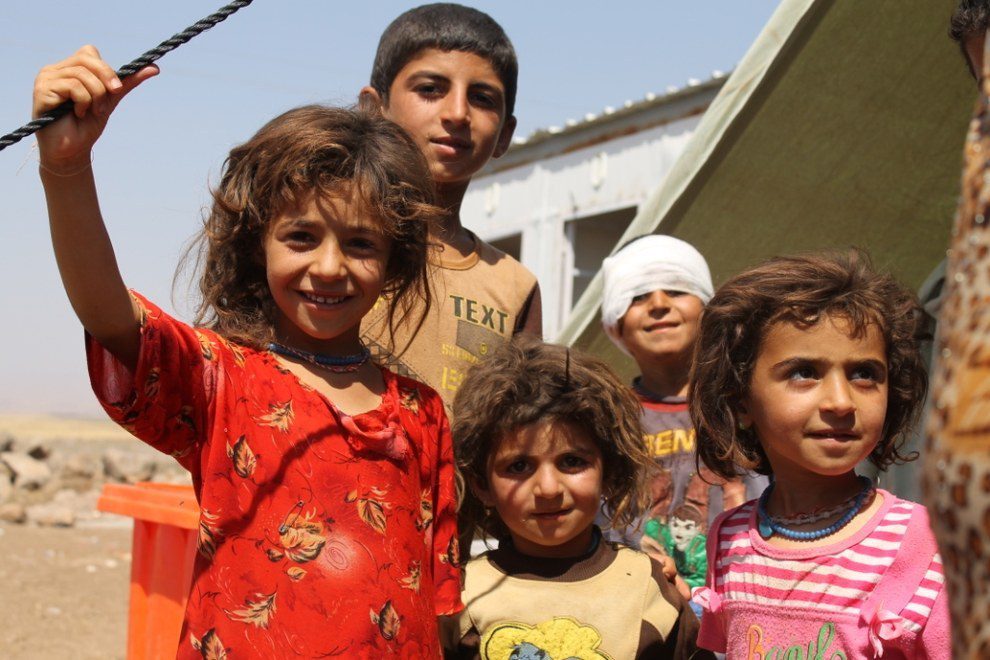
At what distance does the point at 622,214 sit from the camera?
1005cm

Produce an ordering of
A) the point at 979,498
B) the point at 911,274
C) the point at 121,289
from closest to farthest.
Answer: the point at 979,498
the point at 121,289
the point at 911,274

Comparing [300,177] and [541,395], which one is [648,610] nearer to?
[541,395]

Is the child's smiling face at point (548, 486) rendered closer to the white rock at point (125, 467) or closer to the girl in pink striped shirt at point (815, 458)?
the girl in pink striped shirt at point (815, 458)

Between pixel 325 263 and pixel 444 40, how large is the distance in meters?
1.16

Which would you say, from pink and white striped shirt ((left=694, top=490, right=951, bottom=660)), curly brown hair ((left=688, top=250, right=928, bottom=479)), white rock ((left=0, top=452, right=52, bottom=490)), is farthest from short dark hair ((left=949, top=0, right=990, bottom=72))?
white rock ((left=0, top=452, right=52, bottom=490))

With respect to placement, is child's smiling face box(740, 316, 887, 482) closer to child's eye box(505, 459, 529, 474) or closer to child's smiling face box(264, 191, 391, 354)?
child's eye box(505, 459, 529, 474)

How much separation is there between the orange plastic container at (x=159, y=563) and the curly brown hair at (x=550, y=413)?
2.04 feet

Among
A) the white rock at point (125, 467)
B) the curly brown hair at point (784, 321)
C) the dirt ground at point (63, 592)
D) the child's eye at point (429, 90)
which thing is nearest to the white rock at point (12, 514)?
the dirt ground at point (63, 592)

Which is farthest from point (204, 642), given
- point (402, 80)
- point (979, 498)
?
point (402, 80)

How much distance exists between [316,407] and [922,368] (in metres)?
1.11

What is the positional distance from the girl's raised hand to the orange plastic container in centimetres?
124

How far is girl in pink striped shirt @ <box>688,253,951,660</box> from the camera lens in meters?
1.91

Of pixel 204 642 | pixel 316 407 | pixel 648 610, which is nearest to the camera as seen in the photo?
pixel 204 642

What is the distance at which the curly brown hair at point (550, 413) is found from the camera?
96.3 inches
